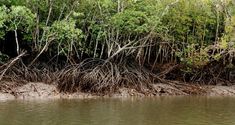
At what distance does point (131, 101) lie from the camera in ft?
62.3

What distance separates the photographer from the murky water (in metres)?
13.3

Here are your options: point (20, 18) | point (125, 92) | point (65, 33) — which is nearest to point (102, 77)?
point (125, 92)

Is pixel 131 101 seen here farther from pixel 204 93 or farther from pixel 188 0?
pixel 188 0

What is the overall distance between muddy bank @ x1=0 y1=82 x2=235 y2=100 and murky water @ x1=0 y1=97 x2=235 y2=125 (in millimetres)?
1501

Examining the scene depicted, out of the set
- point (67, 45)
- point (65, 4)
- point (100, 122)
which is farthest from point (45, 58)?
point (100, 122)

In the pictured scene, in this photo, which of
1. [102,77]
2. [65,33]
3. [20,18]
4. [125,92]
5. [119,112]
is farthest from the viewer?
[125,92]

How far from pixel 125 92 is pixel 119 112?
5855mm

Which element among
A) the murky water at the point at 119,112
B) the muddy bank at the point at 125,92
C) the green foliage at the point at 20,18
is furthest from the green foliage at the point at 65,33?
the murky water at the point at 119,112

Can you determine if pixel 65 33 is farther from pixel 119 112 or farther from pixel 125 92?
pixel 119 112

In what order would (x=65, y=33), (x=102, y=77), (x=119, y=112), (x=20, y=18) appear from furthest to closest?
(x=102, y=77) → (x=65, y=33) → (x=20, y=18) → (x=119, y=112)

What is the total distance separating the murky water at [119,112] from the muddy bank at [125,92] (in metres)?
1.50

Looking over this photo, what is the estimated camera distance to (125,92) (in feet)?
69.3

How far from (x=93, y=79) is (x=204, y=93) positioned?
16.3 feet

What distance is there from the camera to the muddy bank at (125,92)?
19.7 m
